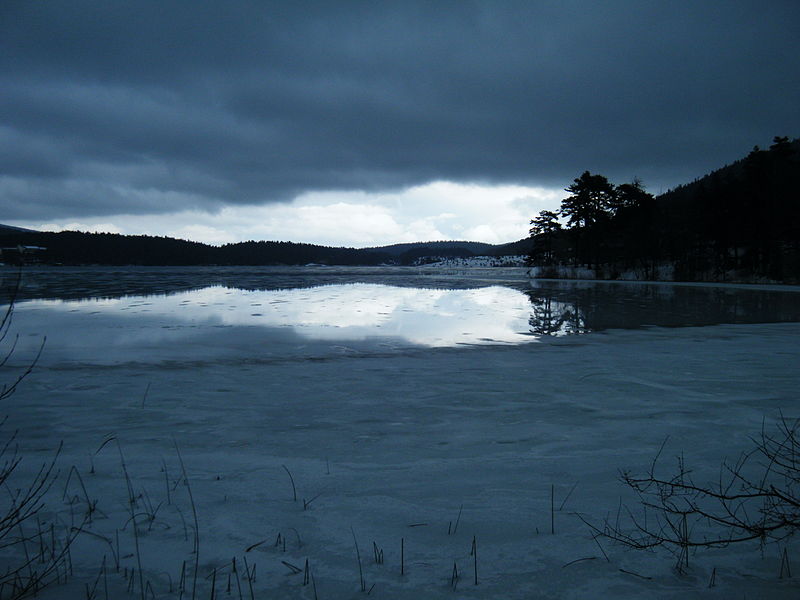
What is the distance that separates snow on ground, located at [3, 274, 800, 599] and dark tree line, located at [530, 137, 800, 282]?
1447 inches

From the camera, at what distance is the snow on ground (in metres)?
2.81

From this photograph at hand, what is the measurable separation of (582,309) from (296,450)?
16952 mm

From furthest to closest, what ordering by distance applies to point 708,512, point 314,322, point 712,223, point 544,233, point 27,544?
1. point 544,233
2. point 712,223
3. point 314,322
4. point 708,512
5. point 27,544

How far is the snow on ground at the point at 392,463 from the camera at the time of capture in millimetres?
2811

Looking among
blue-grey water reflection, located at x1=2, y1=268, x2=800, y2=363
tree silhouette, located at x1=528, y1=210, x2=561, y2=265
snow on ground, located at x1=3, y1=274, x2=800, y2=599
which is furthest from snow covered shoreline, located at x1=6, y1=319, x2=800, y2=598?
tree silhouette, located at x1=528, y1=210, x2=561, y2=265

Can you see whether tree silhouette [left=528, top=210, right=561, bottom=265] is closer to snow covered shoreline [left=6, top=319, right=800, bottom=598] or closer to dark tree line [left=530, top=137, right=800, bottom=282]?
dark tree line [left=530, top=137, right=800, bottom=282]

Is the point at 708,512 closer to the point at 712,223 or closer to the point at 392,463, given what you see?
the point at 392,463

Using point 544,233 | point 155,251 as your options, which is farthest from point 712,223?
point 155,251

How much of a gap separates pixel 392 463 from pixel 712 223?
4960 centimetres

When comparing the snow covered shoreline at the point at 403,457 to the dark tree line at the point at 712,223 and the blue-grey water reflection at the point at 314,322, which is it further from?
the dark tree line at the point at 712,223

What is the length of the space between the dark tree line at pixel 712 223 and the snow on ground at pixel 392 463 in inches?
1447

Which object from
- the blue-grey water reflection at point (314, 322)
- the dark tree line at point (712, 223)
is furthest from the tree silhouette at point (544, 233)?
the blue-grey water reflection at point (314, 322)

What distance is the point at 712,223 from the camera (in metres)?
44.1

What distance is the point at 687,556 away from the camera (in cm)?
287
